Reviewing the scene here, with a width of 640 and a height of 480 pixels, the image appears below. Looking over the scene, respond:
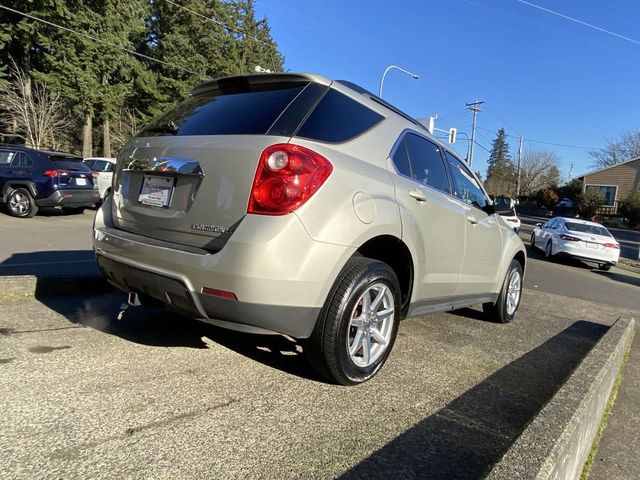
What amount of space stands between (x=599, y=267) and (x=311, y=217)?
15.6 metres

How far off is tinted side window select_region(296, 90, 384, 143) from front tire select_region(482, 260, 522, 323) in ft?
9.03

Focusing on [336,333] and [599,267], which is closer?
[336,333]

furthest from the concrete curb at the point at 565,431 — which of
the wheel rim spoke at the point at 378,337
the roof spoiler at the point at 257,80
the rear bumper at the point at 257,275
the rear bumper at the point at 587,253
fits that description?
the rear bumper at the point at 587,253

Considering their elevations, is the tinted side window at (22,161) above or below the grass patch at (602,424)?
above

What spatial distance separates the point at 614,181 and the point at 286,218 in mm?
51587

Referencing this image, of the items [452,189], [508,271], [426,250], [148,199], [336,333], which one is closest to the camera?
[336,333]

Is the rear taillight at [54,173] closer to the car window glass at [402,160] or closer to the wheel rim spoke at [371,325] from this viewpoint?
the car window glass at [402,160]

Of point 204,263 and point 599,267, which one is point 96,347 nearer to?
point 204,263

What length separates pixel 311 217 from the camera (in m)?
2.62

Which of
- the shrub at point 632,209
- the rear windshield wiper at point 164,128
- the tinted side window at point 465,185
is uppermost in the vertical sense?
the shrub at point 632,209

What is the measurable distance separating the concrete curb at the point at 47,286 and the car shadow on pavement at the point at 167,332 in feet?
0.07

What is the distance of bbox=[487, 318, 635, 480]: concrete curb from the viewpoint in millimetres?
1847

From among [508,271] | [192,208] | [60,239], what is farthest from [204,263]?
[60,239]

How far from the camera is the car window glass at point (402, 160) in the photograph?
3.39m
